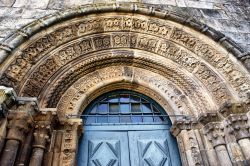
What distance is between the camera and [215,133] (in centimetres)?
334

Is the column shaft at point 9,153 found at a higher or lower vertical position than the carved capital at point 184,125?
lower

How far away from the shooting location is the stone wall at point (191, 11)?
12.8 ft

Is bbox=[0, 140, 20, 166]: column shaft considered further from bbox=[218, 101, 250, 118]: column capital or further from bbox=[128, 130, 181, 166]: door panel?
bbox=[218, 101, 250, 118]: column capital

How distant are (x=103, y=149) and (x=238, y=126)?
2025 millimetres

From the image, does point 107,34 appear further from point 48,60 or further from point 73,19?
point 48,60

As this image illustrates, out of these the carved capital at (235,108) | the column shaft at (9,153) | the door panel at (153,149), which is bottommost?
the column shaft at (9,153)

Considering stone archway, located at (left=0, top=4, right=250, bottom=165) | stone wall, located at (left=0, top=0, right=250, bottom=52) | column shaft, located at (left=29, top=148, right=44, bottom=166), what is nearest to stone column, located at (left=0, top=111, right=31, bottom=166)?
column shaft, located at (left=29, top=148, right=44, bottom=166)

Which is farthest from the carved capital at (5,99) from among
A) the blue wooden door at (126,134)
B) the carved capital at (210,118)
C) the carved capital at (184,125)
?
the carved capital at (210,118)

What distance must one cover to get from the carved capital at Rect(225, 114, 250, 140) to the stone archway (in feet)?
0.12

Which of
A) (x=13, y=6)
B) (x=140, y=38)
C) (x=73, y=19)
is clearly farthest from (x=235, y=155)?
(x=13, y=6)

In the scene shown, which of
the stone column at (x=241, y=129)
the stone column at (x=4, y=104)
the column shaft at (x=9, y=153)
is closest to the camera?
the column shaft at (x=9, y=153)

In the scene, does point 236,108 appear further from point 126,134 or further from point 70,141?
point 70,141

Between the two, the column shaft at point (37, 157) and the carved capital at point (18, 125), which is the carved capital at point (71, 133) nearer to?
the column shaft at point (37, 157)

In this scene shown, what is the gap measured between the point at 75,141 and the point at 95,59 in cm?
152
